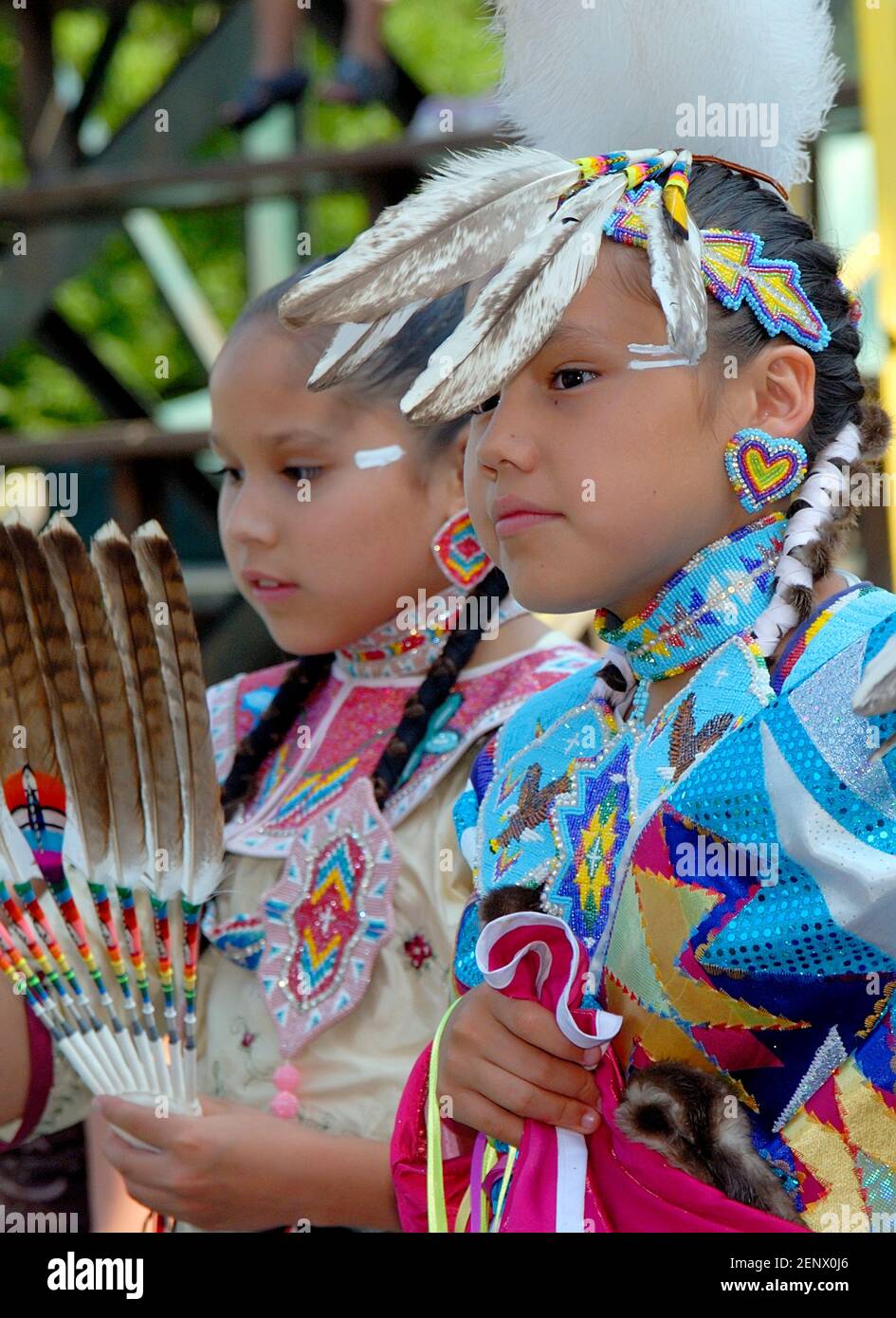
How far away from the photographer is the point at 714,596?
1218 mm

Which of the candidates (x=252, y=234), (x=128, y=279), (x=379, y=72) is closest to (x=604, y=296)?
(x=379, y=72)

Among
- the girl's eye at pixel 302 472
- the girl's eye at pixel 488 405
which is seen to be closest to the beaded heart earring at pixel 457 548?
the girl's eye at pixel 302 472

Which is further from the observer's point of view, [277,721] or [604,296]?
[277,721]

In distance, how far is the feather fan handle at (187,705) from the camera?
1.49 metres

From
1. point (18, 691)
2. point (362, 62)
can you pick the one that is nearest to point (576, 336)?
point (18, 691)

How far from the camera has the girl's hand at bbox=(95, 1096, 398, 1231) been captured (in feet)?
5.02

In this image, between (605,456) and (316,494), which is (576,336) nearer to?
(605,456)

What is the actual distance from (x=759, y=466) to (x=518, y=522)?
183mm

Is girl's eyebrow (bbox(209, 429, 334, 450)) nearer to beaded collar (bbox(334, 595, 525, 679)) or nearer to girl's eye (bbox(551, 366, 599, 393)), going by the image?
beaded collar (bbox(334, 595, 525, 679))

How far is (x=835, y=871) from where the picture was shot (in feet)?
3.31

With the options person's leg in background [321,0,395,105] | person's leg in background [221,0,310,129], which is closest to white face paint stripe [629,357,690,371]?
person's leg in background [321,0,395,105]
